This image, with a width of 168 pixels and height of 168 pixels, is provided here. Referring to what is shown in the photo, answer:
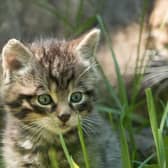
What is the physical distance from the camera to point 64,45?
439cm

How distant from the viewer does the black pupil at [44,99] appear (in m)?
4.12

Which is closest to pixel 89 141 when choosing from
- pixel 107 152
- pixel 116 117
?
pixel 107 152

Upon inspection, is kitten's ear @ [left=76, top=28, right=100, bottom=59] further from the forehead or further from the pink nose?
the pink nose

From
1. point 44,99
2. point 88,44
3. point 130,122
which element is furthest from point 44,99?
point 130,122

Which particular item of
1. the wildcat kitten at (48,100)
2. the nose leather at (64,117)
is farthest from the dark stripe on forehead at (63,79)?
the nose leather at (64,117)

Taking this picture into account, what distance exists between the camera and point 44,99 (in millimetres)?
4133

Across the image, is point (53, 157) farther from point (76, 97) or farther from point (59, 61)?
point (59, 61)

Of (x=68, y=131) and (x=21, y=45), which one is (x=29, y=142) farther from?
(x=21, y=45)

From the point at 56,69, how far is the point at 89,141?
494 millimetres

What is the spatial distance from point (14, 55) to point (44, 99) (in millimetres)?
323

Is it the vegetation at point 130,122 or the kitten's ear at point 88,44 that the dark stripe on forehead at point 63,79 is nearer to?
the kitten's ear at point 88,44

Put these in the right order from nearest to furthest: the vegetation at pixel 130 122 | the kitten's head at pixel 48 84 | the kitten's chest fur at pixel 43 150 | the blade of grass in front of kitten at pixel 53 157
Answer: the vegetation at pixel 130 122 → the blade of grass in front of kitten at pixel 53 157 → the kitten's head at pixel 48 84 → the kitten's chest fur at pixel 43 150

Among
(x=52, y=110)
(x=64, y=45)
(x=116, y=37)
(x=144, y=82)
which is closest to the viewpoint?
(x=52, y=110)

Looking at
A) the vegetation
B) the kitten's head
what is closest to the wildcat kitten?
the kitten's head
